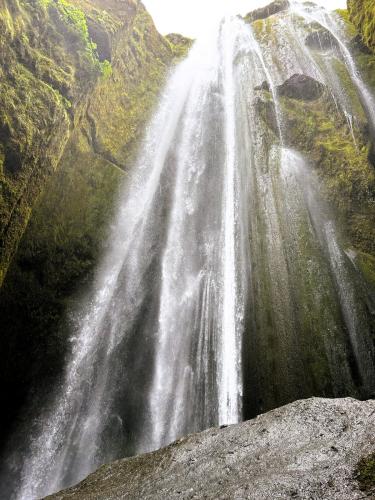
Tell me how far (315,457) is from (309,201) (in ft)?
30.4

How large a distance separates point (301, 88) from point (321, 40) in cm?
530

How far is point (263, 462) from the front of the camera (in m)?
3.69

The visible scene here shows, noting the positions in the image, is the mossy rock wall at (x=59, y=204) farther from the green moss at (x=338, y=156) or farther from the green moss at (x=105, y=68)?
the green moss at (x=338, y=156)

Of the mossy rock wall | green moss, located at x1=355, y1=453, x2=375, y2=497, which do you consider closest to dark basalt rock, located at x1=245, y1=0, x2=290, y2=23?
the mossy rock wall

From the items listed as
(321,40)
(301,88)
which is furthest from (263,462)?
(321,40)

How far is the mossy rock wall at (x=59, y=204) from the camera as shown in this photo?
9.16 meters

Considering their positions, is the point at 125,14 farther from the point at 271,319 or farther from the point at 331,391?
the point at 331,391

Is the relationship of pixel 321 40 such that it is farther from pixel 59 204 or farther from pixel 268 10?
pixel 59 204

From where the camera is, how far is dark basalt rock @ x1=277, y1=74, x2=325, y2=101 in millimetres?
14703

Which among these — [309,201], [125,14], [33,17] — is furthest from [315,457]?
[125,14]

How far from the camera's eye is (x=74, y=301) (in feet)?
32.9

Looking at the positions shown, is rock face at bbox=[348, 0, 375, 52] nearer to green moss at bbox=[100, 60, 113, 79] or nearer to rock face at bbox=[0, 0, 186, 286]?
rock face at bbox=[0, 0, 186, 286]

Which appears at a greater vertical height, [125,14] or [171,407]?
[125,14]

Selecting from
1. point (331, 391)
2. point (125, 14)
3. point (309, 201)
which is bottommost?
point (331, 391)
